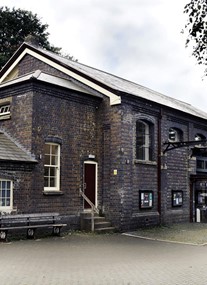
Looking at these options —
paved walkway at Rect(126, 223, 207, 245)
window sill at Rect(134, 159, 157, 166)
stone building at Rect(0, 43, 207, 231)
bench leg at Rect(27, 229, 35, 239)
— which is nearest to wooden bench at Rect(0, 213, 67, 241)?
bench leg at Rect(27, 229, 35, 239)

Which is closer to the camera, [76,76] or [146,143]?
[76,76]

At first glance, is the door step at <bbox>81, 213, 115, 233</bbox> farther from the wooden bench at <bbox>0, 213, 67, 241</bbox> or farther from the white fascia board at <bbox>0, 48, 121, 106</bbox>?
the white fascia board at <bbox>0, 48, 121, 106</bbox>

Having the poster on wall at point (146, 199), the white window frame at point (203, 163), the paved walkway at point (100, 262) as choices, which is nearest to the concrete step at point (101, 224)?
the paved walkway at point (100, 262)

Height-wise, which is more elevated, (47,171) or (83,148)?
Result: (83,148)

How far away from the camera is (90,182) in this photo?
18.7 metres

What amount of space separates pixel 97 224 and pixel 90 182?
7.00 feet

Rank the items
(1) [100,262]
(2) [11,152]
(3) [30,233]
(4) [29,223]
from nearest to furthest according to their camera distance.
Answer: (1) [100,262] < (3) [30,233] < (4) [29,223] < (2) [11,152]

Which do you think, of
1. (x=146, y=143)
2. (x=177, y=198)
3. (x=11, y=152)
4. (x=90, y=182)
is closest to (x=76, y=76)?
(x=146, y=143)

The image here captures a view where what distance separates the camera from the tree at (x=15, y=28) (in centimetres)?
3506

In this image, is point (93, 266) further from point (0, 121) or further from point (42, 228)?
point (0, 121)

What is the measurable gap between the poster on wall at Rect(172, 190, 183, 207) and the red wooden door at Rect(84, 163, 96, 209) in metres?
5.13

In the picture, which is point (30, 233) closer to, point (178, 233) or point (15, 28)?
point (178, 233)

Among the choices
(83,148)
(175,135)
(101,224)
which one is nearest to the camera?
(101,224)

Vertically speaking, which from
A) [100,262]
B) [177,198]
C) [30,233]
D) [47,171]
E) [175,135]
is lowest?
[100,262]
